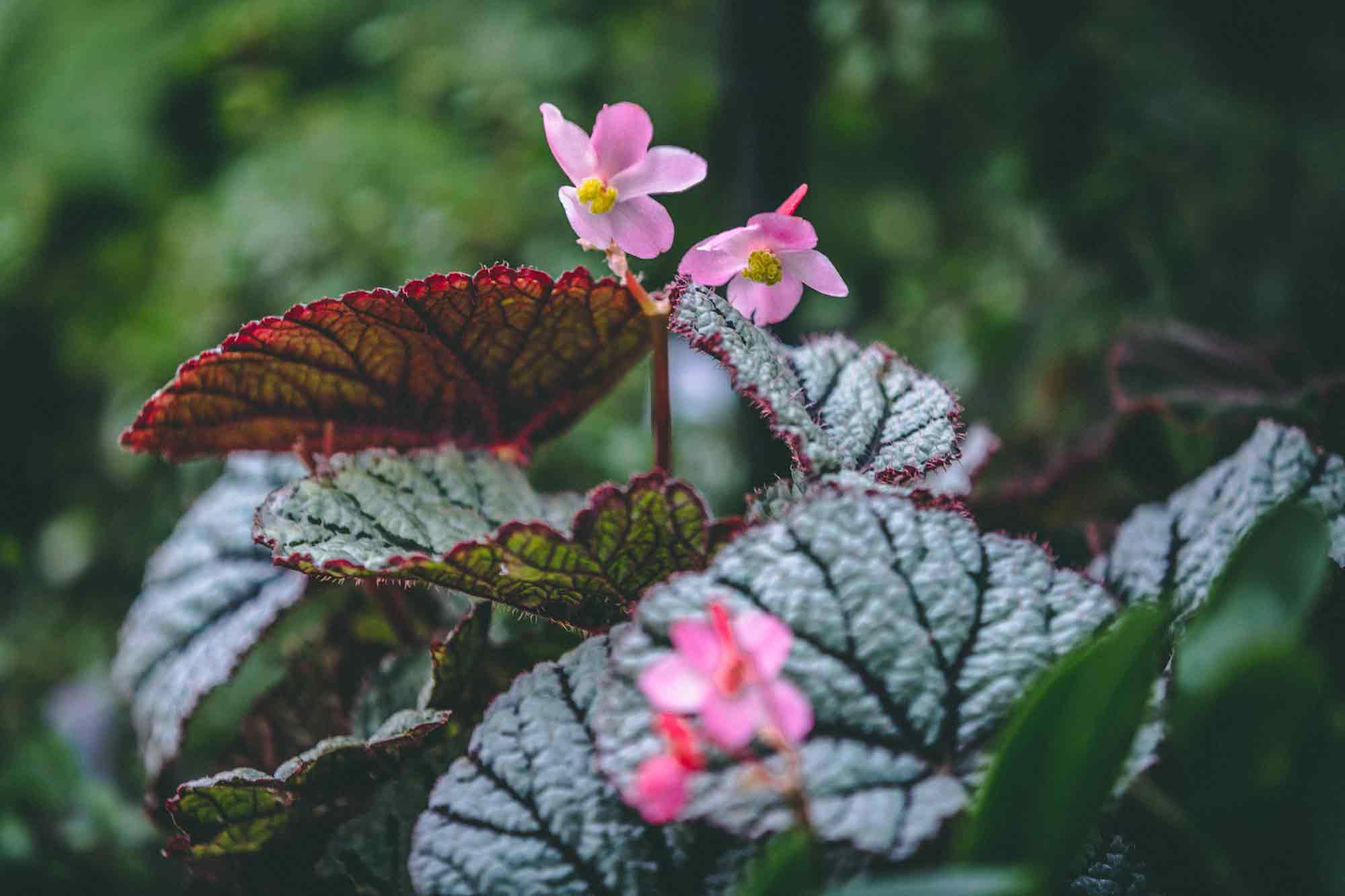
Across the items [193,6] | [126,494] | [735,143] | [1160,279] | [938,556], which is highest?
[193,6]

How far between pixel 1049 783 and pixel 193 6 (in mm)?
3502

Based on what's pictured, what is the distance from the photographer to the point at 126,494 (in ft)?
5.57

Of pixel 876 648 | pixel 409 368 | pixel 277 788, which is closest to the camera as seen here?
pixel 876 648

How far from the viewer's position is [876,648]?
0.47 m

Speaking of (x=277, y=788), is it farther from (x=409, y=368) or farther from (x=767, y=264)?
(x=767, y=264)

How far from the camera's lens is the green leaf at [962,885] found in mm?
333

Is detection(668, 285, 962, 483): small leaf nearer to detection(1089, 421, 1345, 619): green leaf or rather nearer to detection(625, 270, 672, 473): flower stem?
detection(625, 270, 672, 473): flower stem

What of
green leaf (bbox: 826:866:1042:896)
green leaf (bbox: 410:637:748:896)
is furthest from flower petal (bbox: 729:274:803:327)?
green leaf (bbox: 826:866:1042:896)

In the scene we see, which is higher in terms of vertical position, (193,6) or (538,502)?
(193,6)

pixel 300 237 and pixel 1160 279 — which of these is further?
pixel 300 237

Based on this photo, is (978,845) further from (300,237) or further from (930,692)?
(300,237)

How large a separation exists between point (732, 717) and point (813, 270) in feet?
1.10

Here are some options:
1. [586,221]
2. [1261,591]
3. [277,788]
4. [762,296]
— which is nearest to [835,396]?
[762,296]

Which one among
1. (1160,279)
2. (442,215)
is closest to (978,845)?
(1160,279)
